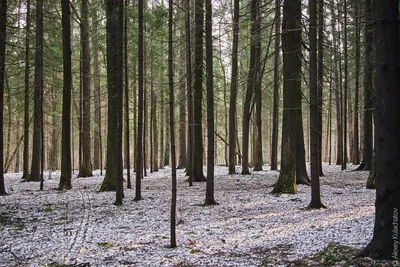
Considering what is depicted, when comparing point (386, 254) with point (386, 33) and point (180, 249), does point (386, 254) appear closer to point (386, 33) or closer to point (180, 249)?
point (386, 33)

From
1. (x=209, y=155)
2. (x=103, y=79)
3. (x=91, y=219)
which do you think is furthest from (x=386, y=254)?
(x=103, y=79)

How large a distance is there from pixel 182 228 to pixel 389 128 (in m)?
4.86

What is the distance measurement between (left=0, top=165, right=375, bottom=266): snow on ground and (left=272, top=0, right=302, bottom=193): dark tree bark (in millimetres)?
657

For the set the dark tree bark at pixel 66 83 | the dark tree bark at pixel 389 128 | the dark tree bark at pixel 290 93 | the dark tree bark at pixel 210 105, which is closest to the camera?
the dark tree bark at pixel 389 128

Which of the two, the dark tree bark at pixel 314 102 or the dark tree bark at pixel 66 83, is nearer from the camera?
the dark tree bark at pixel 314 102

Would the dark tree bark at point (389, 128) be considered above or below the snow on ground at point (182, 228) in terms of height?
above

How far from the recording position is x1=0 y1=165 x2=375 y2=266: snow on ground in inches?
239

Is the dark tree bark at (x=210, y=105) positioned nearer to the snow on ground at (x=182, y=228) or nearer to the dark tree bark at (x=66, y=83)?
the snow on ground at (x=182, y=228)

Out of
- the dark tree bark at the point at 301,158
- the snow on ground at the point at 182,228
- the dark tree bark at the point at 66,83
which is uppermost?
the dark tree bark at the point at 66,83

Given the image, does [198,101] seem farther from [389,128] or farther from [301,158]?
[389,128]

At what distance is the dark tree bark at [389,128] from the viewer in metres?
4.66

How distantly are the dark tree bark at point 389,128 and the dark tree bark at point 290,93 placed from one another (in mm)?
6772

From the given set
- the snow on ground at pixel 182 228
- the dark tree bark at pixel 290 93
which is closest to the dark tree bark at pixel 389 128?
the snow on ground at pixel 182 228

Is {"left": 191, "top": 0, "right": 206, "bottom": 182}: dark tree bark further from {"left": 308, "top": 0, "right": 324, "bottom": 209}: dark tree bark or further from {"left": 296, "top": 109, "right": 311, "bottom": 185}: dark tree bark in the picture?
{"left": 308, "top": 0, "right": 324, "bottom": 209}: dark tree bark
